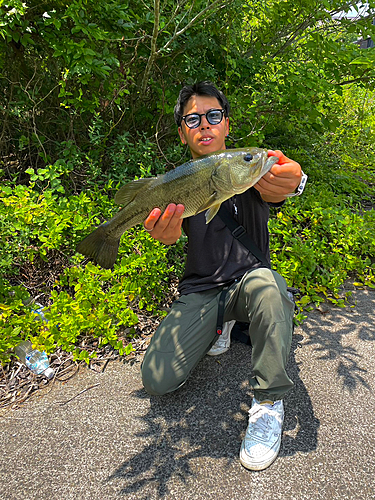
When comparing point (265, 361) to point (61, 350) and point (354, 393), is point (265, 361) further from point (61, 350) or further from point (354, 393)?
point (61, 350)

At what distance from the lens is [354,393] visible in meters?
2.61

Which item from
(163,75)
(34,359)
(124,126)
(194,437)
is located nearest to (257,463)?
(194,437)

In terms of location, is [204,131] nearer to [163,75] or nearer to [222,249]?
[222,249]

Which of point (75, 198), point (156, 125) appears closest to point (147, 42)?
point (156, 125)

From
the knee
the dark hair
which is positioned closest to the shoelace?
the knee

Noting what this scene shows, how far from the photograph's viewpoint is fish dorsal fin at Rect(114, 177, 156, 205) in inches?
90.7

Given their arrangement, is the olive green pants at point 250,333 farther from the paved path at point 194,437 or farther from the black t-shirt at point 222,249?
the paved path at point 194,437

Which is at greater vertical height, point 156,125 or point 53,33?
point 53,33

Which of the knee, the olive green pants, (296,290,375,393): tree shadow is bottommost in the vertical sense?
(296,290,375,393): tree shadow

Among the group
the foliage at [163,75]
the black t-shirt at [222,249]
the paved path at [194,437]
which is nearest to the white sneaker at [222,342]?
the paved path at [194,437]

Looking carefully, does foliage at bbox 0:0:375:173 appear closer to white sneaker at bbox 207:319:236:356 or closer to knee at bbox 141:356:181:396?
white sneaker at bbox 207:319:236:356

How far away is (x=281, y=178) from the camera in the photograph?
2.13m

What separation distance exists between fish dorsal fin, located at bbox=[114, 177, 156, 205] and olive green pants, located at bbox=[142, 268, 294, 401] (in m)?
0.96

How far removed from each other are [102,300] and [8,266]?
95 cm
